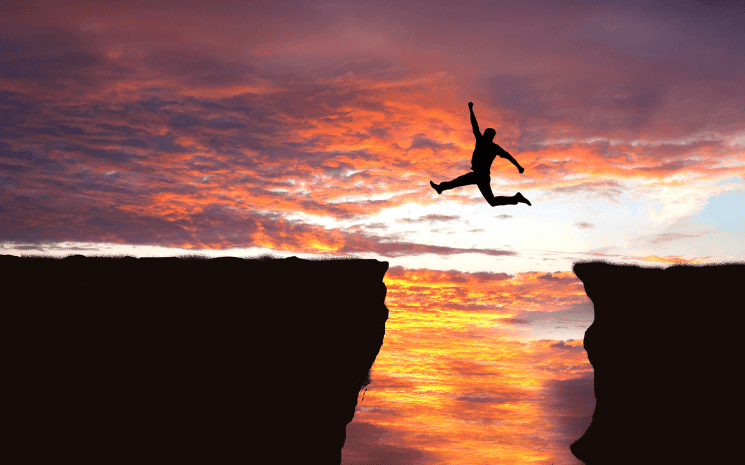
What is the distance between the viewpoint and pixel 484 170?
40.1ft

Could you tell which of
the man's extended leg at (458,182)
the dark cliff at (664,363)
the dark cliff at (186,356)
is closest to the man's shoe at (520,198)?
the man's extended leg at (458,182)

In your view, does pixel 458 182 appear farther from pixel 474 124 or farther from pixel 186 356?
pixel 186 356

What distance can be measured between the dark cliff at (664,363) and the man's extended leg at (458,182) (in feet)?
26.4

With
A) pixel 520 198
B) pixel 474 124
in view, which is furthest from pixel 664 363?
pixel 474 124

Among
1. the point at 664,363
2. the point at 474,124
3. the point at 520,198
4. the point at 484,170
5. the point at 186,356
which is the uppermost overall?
the point at 474,124

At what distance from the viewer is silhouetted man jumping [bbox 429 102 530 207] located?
11953mm

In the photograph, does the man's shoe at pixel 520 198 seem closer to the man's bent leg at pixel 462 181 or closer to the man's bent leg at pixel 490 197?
the man's bent leg at pixel 490 197

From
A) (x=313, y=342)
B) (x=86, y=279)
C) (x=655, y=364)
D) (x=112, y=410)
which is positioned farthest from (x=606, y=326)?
(x=86, y=279)

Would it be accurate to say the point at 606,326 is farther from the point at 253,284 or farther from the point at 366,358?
the point at 253,284

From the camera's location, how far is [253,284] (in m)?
17.7

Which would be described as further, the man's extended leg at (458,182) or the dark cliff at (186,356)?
the dark cliff at (186,356)

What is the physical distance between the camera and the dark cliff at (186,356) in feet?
52.5

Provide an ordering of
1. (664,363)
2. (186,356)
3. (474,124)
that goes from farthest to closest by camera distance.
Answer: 1. (664,363)
2. (186,356)
3. (474,124)

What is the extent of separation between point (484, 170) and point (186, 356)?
953 centimetres
